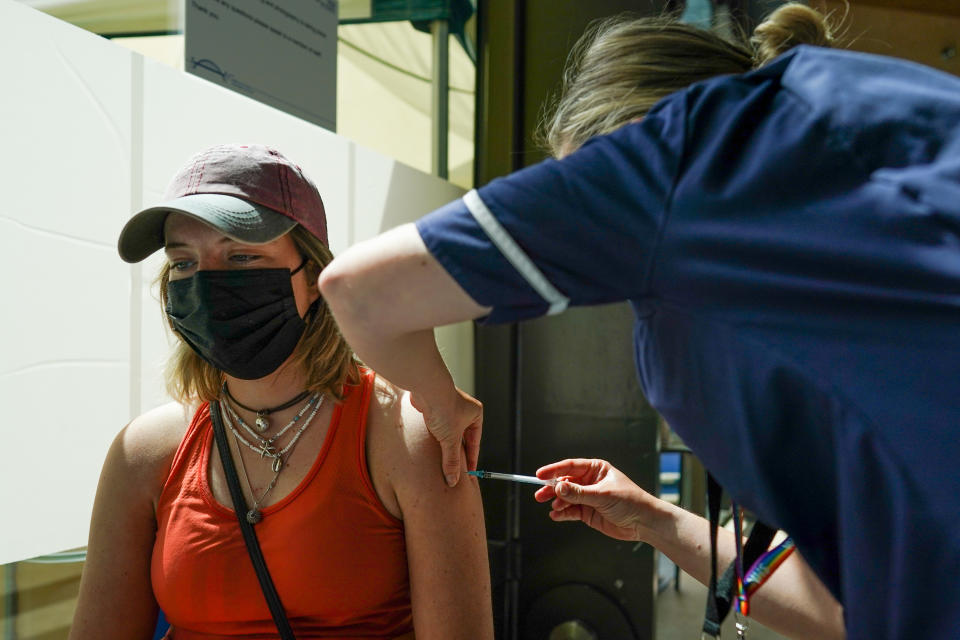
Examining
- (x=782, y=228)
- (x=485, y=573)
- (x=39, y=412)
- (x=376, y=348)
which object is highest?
(x=782, y=228)

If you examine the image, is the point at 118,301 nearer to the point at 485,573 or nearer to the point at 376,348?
the point at 485,573

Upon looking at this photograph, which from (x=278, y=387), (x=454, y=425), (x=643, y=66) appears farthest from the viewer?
(x=278, y=387)

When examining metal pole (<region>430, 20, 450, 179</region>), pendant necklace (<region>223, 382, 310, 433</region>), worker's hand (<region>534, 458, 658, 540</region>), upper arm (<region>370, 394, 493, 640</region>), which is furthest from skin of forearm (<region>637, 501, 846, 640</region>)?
metal pole (<region>430, 20, 450, 179</region>)

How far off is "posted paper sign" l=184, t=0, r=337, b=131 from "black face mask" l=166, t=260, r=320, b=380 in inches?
31.2

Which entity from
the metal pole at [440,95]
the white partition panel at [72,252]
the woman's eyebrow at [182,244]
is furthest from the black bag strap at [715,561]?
the metal pole at [440,95]

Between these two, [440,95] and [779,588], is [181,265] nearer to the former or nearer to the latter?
[779,588]

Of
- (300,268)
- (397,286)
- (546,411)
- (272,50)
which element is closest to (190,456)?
(300,268)

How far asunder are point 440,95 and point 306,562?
2568 mm

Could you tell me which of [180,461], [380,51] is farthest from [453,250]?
[380,51]

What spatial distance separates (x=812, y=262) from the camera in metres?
0.68

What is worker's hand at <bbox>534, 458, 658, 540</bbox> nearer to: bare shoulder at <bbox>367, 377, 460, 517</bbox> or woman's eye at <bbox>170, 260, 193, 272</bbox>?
bare shoulder at <bbox>367, 377, 460, 517</bbox>

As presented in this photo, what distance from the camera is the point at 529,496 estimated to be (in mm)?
3400

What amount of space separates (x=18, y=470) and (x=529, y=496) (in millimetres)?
2237

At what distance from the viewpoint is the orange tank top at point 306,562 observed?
142 centimetres
